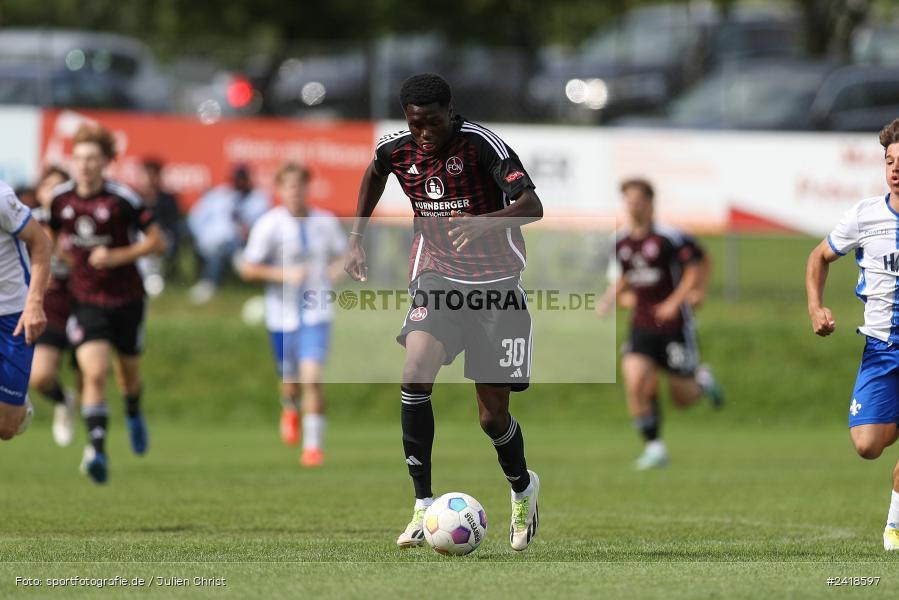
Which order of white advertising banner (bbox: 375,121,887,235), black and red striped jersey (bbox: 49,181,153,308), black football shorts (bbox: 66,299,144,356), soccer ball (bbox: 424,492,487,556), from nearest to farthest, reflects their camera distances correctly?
soccer ball (bbox: 424,492,487,556)
black and red striped jersey (bbox: 49,181,153,308)
black football shorts (bbox: 66,299,144,356)
white advertising banner (bbox: 375,121,887,235)

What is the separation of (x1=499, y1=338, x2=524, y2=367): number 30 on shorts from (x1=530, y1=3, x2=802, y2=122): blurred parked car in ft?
48.5

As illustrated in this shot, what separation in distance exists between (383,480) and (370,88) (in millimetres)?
10257

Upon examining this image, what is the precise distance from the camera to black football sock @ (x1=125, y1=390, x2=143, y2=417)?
12.5 m

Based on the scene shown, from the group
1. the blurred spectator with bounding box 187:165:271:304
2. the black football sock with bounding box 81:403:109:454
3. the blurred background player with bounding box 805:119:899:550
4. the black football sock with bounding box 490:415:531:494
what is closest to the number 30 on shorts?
the black football sock with bounding box 490:415:531:494

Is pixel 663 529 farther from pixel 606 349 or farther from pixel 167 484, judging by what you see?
pixel 606 349

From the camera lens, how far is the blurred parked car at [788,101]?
22.3 meters

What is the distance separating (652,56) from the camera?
2609 cm

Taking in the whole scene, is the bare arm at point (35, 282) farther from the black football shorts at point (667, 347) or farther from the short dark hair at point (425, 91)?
the black football shorts at point (667, 347)

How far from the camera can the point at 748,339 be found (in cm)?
1984

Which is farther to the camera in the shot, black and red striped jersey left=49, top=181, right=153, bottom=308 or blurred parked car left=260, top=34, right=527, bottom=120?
blurred parked car left=260, top=34, right=527, bottom=120

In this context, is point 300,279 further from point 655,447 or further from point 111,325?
point 655,447

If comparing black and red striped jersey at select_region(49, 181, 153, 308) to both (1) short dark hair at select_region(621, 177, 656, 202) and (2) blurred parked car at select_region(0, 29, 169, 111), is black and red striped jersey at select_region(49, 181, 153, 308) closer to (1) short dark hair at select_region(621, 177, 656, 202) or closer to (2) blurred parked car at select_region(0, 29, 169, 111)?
(1) short dark hair at select_region(621, 177, 656, 202)

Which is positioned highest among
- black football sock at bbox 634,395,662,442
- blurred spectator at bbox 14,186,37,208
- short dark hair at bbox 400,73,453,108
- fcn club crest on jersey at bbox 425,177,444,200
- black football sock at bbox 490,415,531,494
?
short dark hair at bbox 400,73,453,108

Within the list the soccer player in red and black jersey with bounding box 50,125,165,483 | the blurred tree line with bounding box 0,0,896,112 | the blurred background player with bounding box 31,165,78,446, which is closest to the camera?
the soccer player in red and black jersey with bounding box 50,125,165,483
